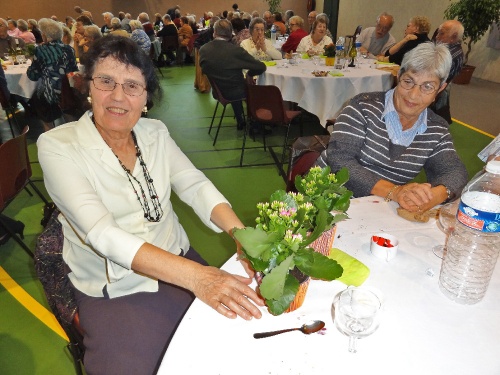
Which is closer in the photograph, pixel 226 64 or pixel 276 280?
pixel 276 280

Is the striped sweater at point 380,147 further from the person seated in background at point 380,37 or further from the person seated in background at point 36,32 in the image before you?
the person seated in background at point 36,32

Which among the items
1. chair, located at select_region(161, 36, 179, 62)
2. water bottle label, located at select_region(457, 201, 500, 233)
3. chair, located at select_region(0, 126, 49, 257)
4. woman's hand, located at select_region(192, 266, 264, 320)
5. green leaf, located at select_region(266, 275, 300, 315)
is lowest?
chair, located at select_region(161, 36, 179, 62)

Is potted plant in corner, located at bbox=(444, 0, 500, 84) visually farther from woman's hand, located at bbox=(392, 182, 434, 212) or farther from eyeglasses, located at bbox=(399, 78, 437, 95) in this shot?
woman's hand, located at bbox=(392, 182, 434, 212)

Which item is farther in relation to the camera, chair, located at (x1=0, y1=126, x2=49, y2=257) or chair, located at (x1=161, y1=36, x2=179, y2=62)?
chair, located at (x1=161, y1=36, x2=179, y2=62)

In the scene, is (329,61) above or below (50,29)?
below

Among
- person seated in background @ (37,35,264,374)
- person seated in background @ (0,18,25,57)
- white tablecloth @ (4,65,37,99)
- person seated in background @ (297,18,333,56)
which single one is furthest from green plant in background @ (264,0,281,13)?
person seated in background @ (37,35,264,374)

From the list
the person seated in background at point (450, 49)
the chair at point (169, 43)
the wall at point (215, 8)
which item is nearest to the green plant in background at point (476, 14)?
the wall at point (215, 8)

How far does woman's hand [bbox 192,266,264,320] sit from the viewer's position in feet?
3.30

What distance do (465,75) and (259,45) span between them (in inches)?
215

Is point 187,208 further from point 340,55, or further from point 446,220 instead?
point 340,55

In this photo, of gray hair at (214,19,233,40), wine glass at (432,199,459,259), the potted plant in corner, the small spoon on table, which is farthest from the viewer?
the potted plant in corner

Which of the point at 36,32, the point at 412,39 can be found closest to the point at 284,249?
the point at 412,39

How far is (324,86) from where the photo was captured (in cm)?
465

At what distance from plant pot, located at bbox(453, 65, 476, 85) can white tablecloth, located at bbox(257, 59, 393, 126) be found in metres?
4.78
